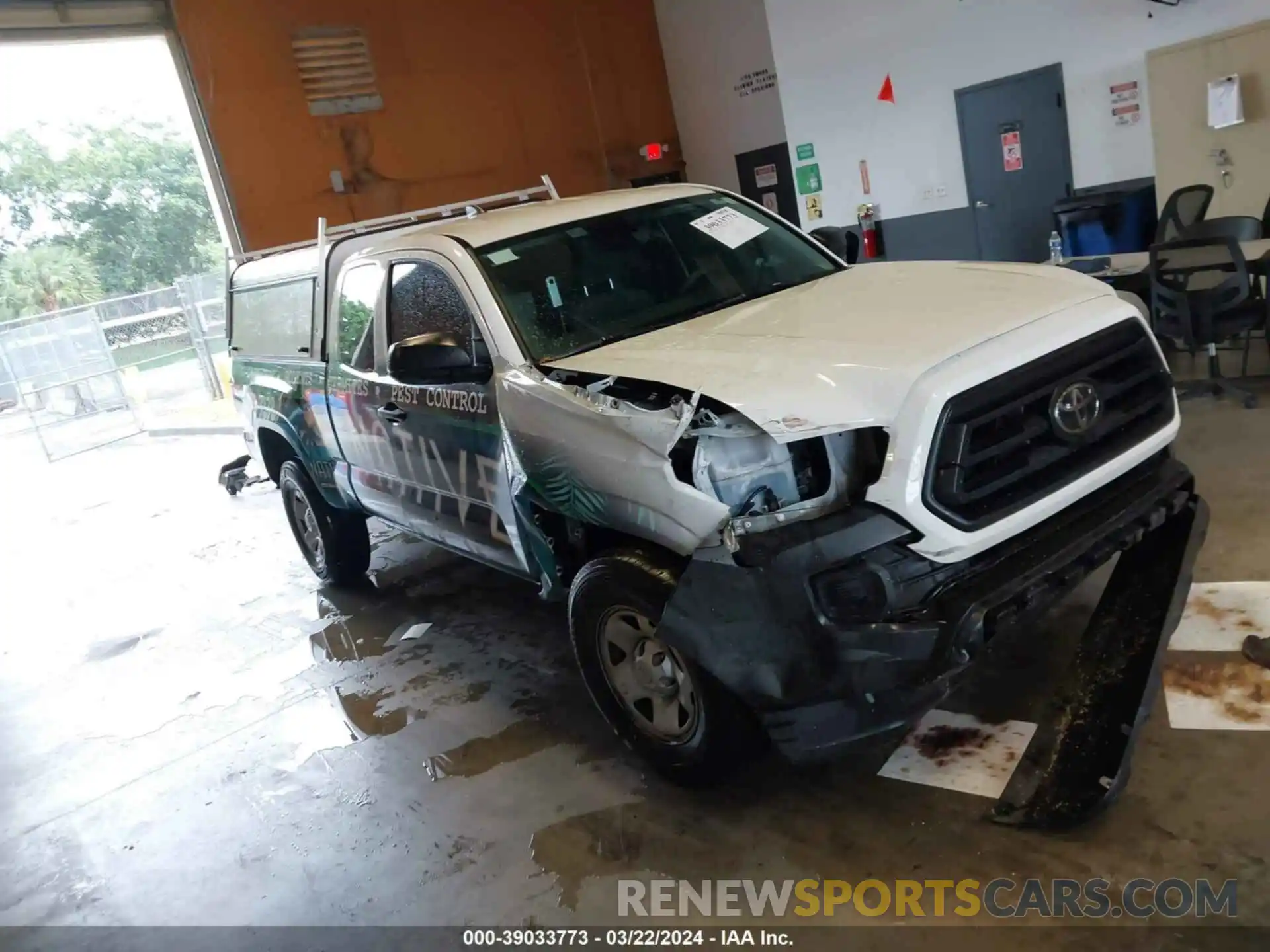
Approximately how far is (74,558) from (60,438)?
6137 millimetres

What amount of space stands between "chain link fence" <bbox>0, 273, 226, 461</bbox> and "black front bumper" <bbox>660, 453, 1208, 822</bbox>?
10928mm

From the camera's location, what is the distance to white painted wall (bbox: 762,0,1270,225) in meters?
8.35

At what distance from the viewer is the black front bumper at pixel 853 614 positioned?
93.6 inches

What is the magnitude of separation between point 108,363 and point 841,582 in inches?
502

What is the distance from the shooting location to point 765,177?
502 inches

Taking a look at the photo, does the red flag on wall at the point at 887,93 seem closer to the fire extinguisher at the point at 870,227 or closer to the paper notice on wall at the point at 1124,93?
the fire extinguisher at the point at 870,227

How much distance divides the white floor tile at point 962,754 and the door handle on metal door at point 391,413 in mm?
2304

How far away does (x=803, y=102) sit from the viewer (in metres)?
10.9

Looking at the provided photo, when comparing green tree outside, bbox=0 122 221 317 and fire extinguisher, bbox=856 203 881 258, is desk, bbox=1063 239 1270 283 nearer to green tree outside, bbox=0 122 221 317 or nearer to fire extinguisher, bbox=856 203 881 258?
fire extinguisher, bbox=856 203 881 258

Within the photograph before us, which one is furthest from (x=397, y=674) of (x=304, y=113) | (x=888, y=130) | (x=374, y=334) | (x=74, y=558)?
(x=888, y=130)

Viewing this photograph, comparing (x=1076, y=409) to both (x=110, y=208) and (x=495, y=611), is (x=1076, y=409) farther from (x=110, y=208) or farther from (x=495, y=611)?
(x=110, y=208)

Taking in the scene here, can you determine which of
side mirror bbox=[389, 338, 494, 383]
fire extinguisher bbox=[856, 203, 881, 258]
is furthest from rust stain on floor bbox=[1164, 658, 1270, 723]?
fire extinguisher bbox=[856, 203, 881, 258]

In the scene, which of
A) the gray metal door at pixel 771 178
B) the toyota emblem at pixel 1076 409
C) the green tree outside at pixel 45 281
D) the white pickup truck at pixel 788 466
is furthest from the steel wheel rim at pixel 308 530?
the gray metal door at pixel 771 178

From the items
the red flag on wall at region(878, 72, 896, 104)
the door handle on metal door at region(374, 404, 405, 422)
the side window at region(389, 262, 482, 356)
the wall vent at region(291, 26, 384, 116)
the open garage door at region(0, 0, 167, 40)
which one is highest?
the open garage door at region(0, 0, 167, 40)
